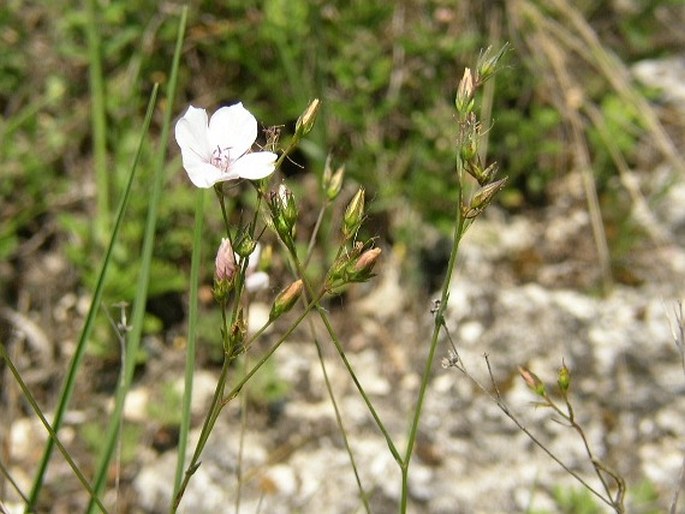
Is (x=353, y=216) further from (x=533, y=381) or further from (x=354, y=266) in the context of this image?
(x=533, y=381)

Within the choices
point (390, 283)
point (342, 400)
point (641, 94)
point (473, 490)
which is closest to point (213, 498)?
point (342, 400)

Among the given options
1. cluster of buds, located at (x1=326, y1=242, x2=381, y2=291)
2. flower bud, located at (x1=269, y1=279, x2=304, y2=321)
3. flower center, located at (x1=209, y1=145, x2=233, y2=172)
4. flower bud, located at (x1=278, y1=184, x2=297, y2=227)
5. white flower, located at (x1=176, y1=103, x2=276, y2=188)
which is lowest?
flower bud, located at (x1=269, y1=279, x2=304, y2=321)

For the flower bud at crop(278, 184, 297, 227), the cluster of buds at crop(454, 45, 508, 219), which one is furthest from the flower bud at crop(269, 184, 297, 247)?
the cluster of buds at crop(454, 45, 508, 219)

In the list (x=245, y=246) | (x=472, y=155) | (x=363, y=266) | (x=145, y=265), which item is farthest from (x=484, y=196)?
(x=145, y=265)

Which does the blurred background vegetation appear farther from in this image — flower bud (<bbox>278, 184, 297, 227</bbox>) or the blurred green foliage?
flower bud (<bbox>278, 184, 297, 227</bbox>)

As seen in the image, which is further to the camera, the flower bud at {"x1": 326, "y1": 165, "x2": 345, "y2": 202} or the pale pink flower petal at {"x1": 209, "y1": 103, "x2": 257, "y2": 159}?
the flower bud at {"x1": 326, "y1": 165, "x2": 345, "y2": 202}

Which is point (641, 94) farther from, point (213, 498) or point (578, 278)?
point (213, 498)

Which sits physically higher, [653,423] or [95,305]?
[95,305]
